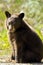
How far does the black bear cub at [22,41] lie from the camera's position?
341 inches

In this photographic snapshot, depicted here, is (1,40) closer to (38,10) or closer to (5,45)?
(5,45)

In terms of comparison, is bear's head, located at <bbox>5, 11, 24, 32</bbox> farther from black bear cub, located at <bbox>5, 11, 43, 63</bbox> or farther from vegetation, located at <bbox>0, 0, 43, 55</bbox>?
vegetation, located at <bbox>0, 0, 43, 55</bbox>

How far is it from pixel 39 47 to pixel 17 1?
793cm

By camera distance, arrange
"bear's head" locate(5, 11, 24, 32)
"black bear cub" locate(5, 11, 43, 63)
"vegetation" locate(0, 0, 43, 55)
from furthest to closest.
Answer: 1. "vegetation" locate(0, 0, 43, 55)
2. "black bear cub" locate(5, 11, 43, 63)
3. "bear's head" locate(5, 11, 24, 32)

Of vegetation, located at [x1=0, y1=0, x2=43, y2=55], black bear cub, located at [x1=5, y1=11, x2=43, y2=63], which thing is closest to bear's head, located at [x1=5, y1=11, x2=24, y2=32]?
black bear cub, located at [x1=5, y1=11, x2=43, y2=63]

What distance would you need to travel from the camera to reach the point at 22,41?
28.8 ft

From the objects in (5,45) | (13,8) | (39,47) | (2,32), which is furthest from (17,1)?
(39,47)

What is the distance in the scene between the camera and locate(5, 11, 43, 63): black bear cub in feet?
28.5

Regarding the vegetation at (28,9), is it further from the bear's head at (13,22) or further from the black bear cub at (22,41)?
the bear's head at (13,22)

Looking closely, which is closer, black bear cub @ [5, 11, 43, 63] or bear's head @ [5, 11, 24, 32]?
bear's head @ [5, 11, 24, 32]

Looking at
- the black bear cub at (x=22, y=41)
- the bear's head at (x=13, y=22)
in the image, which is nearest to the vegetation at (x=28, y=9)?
the black bear cub at (x=22, y=41)

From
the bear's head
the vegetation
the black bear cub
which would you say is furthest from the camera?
the vegetation

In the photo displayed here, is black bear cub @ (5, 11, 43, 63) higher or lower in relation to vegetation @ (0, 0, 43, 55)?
lower

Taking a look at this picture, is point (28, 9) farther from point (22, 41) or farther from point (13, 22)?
point (13, 22)
